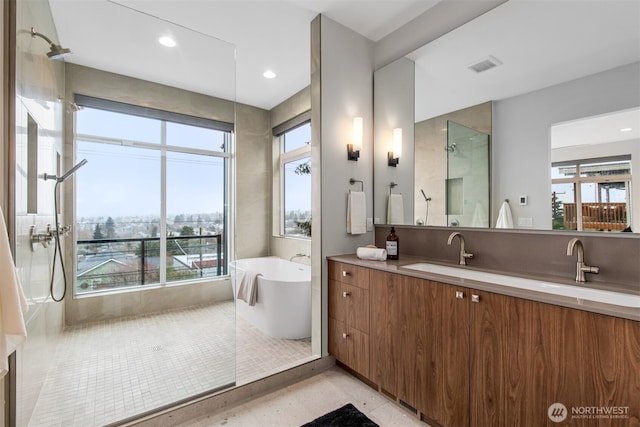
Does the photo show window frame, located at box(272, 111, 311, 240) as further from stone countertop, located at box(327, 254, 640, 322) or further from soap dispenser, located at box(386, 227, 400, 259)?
stone countertop, located at box(327, 254, 640, 322)

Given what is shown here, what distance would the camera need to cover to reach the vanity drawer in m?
2.08

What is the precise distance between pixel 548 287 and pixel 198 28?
3.21 metres

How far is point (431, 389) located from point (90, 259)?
2.34 metres

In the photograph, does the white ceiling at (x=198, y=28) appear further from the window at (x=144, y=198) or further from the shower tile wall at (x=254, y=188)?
the shower tile wall at (x=254, y=188)

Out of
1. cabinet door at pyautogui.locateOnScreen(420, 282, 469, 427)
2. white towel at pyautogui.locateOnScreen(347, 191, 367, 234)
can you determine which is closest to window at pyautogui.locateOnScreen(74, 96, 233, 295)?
white towel at pyautogui.locateOnScreen(347, 191, 367, 234)

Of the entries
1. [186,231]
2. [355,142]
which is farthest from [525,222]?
[186,231]

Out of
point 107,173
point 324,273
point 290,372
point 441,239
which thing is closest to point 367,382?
point 290,372

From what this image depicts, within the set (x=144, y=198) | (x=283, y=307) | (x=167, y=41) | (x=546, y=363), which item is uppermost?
(x=167, y=41)

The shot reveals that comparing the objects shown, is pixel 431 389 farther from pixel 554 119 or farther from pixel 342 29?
pixel 342 29

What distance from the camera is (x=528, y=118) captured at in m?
1.77

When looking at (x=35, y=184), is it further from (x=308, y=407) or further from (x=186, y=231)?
(x=308, y=407)

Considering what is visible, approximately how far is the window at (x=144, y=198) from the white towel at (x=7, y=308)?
36.0 inches

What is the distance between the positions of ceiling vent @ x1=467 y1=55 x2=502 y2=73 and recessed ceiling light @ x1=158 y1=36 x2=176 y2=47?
2.17m

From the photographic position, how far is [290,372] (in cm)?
219
